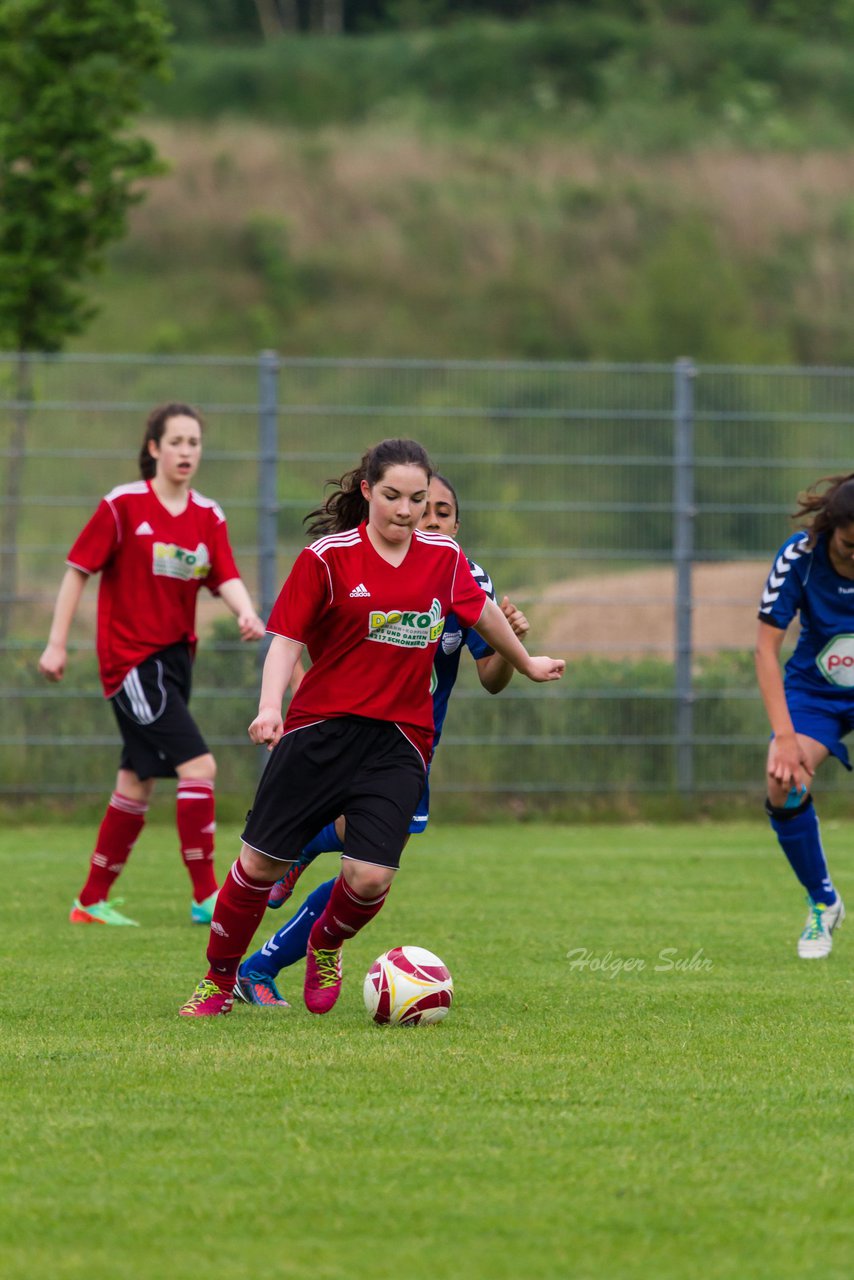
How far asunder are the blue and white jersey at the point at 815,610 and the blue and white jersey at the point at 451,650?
3.66 ft

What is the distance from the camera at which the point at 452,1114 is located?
169 inches

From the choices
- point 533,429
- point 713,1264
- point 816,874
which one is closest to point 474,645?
point 816,874

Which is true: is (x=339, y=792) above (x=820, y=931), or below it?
above

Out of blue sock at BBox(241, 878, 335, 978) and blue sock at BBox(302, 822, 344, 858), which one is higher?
blue sock at BBox(302, 822, 344, 858)

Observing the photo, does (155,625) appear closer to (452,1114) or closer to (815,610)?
(815,610)

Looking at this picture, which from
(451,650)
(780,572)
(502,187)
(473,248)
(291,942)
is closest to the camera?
(291,942)

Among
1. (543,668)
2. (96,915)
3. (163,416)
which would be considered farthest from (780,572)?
(96,915)

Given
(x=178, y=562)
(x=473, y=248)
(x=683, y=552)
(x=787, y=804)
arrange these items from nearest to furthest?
(x=787, y=804) → (x=178, y=562) → (x=683, y=552) → (x=473, y=248)

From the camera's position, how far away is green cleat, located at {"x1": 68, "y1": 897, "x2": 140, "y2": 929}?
25.7ft

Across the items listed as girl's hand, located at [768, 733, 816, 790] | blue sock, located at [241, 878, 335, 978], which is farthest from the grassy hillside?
blue sock, located at [241, 878, 335, 978]

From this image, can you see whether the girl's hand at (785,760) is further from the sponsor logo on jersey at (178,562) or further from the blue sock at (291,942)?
the sponsor logo on jersey at (178,562)

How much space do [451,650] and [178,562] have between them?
2049 millimetres

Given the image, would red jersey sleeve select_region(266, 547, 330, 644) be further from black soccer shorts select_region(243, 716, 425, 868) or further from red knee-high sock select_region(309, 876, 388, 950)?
red knee-high sock select_region(309, 876, 388, 950)

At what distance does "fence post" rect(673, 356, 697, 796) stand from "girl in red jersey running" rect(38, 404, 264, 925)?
531cm
